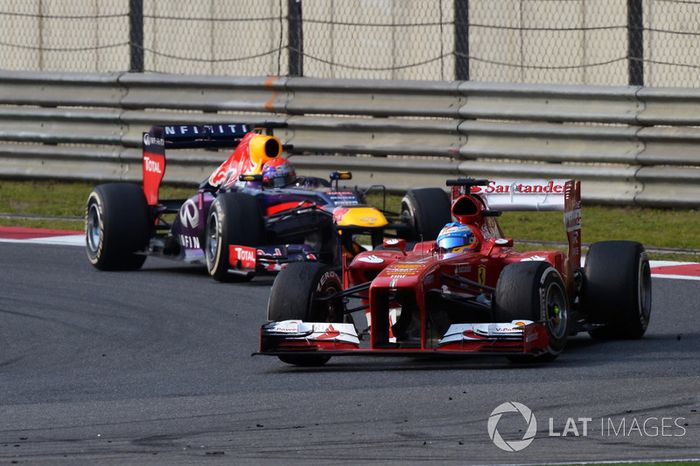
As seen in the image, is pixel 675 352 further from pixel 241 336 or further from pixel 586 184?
pixel 586 184

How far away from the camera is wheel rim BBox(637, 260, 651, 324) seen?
1105 cm

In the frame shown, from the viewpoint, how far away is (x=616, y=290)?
35.7 ft

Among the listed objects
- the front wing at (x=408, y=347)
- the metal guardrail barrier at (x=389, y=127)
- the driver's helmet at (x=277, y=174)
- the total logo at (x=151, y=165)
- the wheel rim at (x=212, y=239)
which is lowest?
the front wing at (x=408, y=347)

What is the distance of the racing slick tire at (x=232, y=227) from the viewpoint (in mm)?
13930

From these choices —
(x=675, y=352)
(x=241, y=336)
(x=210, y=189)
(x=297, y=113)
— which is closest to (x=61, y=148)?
(x=297, y=113)

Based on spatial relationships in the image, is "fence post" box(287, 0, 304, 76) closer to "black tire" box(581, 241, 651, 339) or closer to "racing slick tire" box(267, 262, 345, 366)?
"black tire" box(581, 241, 651, 339)

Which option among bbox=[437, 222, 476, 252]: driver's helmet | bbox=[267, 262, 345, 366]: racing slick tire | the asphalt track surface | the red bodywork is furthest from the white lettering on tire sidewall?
bbox=[437, 222, 476, 252]: driver's helmet

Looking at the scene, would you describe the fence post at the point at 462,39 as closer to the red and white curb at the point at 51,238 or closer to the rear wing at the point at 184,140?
the rear wing at the point at 184,140

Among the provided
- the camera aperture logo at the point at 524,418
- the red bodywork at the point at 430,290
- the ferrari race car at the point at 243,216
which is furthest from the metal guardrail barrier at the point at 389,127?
the camera aperture logo at the point at 524,418

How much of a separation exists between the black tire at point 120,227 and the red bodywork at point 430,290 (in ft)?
15.0

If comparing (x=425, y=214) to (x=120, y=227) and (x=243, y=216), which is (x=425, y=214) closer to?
(x=243, y=216)

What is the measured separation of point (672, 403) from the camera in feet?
27.7

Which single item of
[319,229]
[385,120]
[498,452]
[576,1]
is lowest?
[498,452]

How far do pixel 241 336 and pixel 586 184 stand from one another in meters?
6.45
